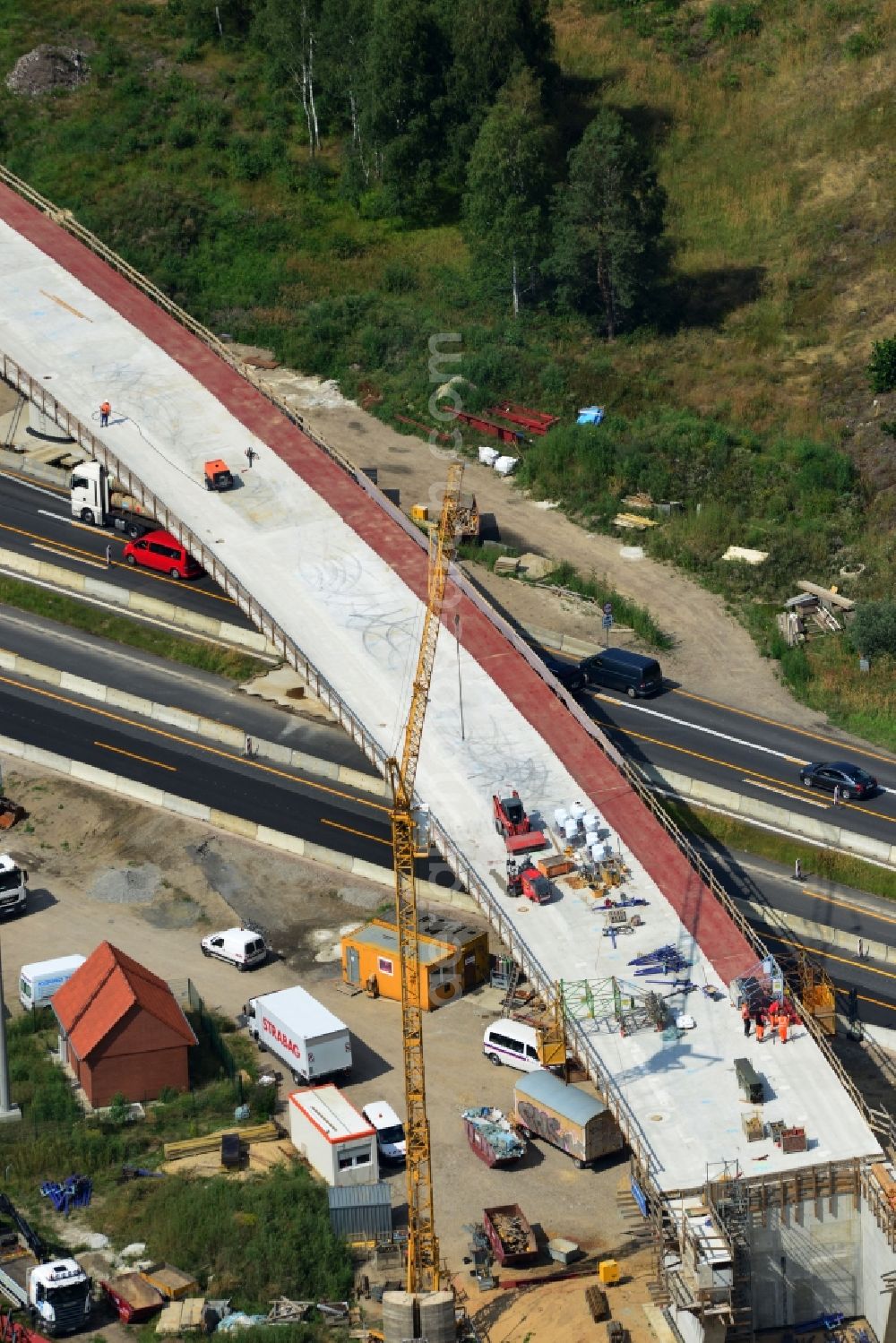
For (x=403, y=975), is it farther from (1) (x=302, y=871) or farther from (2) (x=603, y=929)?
(1) (x=302, y=871)

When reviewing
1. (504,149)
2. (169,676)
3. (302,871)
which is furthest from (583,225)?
(302,871)

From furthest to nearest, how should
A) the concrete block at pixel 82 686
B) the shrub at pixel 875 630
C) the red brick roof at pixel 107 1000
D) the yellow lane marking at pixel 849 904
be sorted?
1. the concrete block at pixel 82 686
2. the shrub at pixel 875 630
3. the yellow lane marking at pixel 849 904
4. the red brick roof at pixel 107 1000

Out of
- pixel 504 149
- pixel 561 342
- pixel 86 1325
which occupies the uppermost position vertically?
pixel 504 149

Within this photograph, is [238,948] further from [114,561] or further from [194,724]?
[114,561]

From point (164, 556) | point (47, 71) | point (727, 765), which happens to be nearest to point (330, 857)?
point (727, 765)

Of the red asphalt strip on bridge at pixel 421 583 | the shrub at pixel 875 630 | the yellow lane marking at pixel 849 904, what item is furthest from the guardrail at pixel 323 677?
the shrub at pixel 875 630

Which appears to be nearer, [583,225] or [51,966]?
[51,966]

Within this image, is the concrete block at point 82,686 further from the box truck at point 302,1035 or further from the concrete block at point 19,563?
the box truck at point 302,1035

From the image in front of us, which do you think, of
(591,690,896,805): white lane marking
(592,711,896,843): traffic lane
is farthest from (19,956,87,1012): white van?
(591,690,896,805): white lane marking
